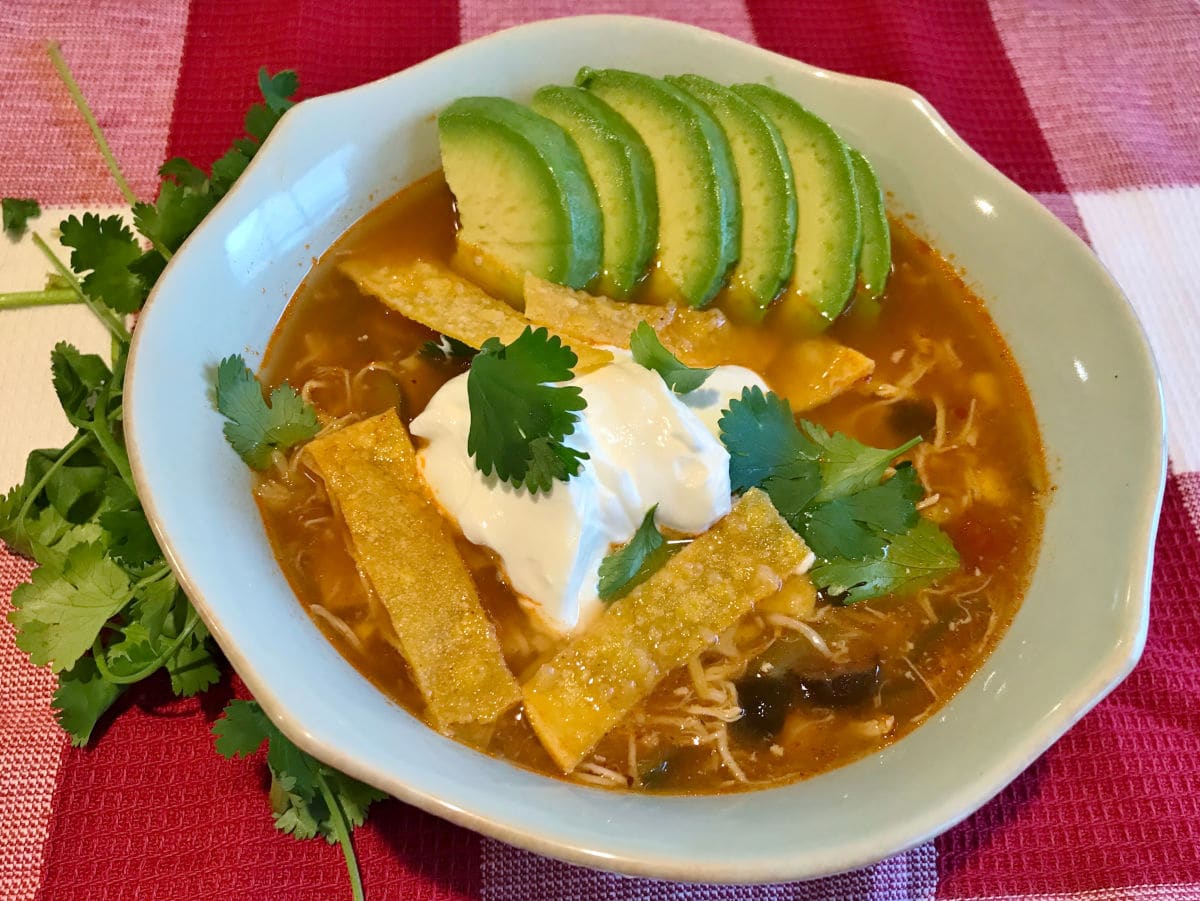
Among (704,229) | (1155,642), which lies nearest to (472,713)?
(704,229)

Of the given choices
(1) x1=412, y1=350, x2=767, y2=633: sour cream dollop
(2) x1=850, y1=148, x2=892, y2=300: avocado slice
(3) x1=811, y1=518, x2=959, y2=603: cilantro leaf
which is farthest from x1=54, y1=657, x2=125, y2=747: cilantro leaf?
(2) x1=850, y1=148, x2=892, y2=300: avocado slice

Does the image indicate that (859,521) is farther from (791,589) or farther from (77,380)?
(77,380)

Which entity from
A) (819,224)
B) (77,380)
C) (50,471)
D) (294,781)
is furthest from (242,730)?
(819,224)

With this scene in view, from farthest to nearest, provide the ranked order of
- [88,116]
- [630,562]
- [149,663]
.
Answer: [88,116] → [630,562] → [149,663]

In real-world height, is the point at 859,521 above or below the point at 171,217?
below

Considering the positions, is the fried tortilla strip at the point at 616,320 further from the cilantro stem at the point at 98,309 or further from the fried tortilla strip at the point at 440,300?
the cilantro stem at the point at 98,309

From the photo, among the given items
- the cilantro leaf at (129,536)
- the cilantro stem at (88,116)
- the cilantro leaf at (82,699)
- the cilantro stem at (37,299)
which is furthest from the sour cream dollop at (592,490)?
the cilantro stem at (88,116)
